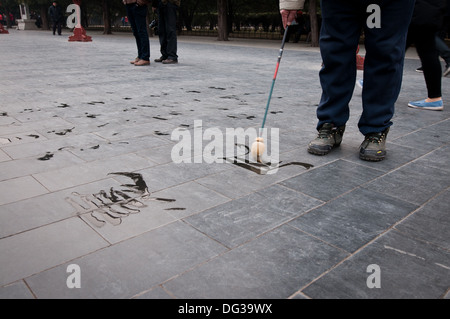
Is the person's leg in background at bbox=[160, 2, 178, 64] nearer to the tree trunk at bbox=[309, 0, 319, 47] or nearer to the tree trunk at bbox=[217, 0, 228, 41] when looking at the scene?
the tree trunk at bbox=[309, 0, 319, 47]

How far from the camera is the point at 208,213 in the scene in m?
2.18

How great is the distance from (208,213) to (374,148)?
1573 millimetres

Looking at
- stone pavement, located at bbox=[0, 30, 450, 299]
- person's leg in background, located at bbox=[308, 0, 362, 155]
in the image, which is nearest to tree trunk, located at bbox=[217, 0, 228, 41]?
stone pavement, located at bbox=[0, 30, 450, 299]

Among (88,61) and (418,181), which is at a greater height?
(88,61)

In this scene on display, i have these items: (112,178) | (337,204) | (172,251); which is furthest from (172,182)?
(337,204)

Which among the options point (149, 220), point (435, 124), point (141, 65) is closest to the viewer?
point (149, 220)

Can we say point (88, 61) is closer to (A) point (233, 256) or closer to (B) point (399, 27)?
(B) point (399, 27)

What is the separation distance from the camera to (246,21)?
3177 cm

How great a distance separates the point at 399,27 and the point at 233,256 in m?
2.20

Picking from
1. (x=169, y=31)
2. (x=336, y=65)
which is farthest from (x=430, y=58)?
(x=169, y=31)

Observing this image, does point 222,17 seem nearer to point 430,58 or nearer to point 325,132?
point 430,58
